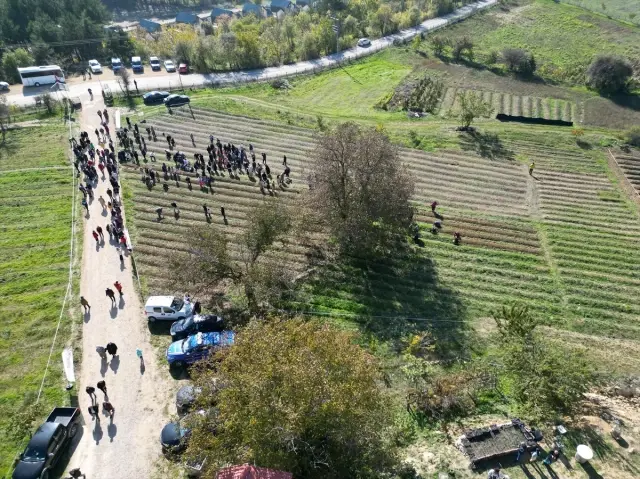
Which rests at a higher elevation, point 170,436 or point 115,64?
point 115,64

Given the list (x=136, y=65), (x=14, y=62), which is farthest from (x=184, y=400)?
(x=14, y=62)

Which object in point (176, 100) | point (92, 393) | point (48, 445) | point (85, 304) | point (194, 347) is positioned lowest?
point (92, 393)

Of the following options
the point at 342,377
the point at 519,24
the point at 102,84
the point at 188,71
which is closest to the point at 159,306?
the point at 342,377

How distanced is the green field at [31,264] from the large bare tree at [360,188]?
1854 cm

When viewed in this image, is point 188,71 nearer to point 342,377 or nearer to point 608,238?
point 608,238

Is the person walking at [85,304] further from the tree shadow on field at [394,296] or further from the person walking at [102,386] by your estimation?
the tree shadow on field at [394,296]

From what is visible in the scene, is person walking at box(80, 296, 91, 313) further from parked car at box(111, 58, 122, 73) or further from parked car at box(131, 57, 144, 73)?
parked car at box(131, 57, 144, 73)

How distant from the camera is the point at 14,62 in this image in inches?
2776

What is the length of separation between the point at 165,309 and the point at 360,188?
15.0 metres

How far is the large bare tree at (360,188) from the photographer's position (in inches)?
1271

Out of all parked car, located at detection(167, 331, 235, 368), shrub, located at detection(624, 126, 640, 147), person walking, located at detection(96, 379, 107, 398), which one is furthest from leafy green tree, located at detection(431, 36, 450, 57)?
person walking, located at detection(96, 379, 107, 398)

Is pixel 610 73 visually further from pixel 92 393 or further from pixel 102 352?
pixel 92 393

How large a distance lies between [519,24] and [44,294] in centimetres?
10225

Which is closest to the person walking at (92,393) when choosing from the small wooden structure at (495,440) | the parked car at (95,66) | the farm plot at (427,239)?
the farm plot at (427,239)
